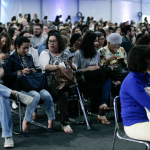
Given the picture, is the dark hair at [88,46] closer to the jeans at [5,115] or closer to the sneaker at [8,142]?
the jeans at [5,115]

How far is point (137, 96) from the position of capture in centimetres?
202

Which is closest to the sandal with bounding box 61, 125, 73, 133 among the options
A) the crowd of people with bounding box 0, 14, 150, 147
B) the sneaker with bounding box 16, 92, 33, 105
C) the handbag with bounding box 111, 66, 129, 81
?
the crowd of people with bounding box 0, 14, 150, 147

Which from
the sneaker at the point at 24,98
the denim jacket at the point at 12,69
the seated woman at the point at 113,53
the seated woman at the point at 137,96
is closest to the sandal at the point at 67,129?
the sneaker at the point at 24,98

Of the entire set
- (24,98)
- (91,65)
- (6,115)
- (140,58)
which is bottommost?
(6,115)

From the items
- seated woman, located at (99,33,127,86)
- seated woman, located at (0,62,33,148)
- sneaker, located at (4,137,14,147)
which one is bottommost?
sneaker, located at (4,137,14,147)

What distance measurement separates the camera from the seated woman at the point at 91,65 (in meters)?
3.98

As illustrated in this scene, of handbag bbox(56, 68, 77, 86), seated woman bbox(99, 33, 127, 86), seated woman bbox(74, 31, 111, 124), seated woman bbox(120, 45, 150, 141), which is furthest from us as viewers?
seated woman bbox(99, 33, 127, 86)

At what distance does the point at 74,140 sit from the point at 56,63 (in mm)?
1129

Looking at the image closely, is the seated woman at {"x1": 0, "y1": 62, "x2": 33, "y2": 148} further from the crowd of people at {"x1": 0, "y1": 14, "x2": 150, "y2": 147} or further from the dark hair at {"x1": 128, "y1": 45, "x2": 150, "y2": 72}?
the dark hair at {"x1": 128, "y1": 45, "x2": 150, "y2": 72}

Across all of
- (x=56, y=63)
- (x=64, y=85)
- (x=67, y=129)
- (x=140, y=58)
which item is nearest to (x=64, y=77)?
(x=64, y=85)

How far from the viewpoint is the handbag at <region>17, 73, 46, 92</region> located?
3482 mm

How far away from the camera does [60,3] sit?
19.0 m

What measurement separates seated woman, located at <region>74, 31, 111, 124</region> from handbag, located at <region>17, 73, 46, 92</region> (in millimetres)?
692

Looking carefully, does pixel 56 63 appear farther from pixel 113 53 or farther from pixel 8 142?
pixel 8 142
